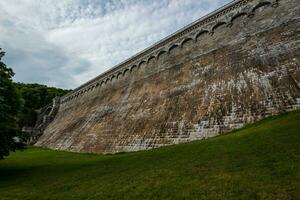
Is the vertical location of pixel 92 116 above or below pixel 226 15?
below

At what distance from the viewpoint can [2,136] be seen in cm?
1520

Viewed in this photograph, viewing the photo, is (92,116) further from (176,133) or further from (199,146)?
(199,146)

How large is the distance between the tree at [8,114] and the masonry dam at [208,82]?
30.2ft

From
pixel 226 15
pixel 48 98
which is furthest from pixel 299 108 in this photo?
pixel 48 98

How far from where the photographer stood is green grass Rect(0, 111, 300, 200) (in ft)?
23.9

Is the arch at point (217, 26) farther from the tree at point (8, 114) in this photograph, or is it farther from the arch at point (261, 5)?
the tree at point (8, 114)

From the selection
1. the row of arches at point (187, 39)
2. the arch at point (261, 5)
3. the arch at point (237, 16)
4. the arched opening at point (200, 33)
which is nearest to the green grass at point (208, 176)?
the arch at point (261, 5)

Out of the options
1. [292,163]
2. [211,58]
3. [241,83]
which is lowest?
[292,163]

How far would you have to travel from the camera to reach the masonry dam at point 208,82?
16.7m

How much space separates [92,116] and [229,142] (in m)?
27.4

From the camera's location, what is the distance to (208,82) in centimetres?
2139

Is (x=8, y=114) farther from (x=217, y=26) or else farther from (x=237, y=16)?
(x=237, y=16)

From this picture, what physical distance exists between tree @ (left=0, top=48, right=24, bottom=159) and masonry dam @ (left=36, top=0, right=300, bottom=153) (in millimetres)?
9203

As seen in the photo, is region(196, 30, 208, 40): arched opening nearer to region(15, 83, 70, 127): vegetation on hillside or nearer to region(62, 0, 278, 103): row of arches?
region(62, 0, 278, 103): row of arches
